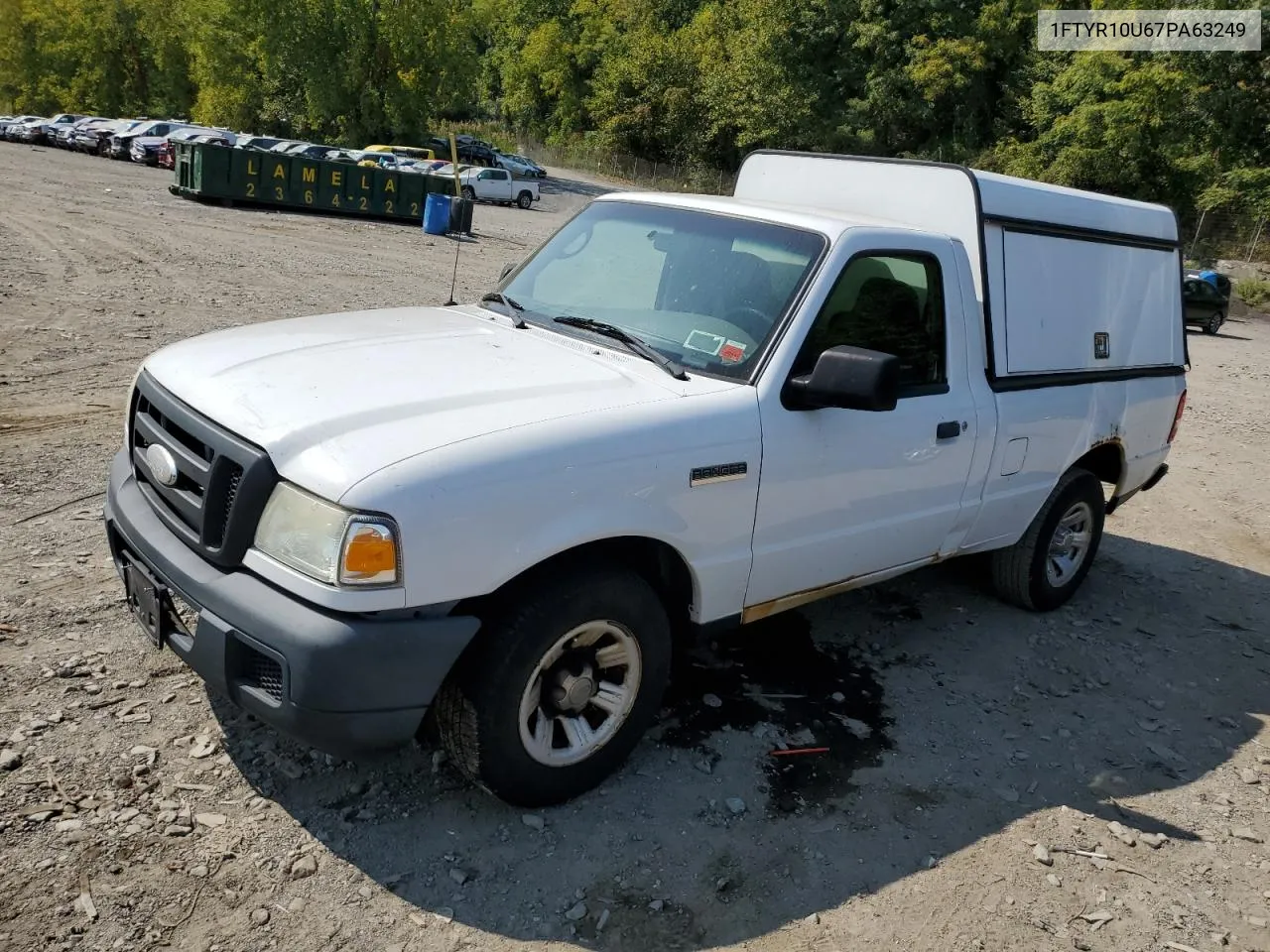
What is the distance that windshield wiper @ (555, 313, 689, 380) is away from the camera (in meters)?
3.52

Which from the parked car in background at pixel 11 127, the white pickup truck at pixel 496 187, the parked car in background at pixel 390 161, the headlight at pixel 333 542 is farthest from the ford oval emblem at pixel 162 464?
the parked car in background at pixel 11 127

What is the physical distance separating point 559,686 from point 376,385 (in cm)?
116

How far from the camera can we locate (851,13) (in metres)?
54.1

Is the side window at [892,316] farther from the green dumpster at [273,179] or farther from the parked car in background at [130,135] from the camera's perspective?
the parked car in background at [130,135]

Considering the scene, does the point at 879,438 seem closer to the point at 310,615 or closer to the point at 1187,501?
the point at 310,615

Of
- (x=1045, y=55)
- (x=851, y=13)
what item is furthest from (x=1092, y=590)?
(x=851, y=13)

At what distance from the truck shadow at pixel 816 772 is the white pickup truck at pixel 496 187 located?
A: 33.5m

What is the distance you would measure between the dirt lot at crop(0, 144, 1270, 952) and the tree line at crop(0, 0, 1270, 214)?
133 ft

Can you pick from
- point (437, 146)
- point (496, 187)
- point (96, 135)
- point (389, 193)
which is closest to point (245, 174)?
point (389, 193)

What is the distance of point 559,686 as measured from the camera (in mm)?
3240

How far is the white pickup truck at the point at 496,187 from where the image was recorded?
123 ft

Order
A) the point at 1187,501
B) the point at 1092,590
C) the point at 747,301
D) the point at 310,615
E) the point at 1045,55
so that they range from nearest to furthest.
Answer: the point at 310,615
the point at 747,301
the point at 1092,590
the point at 1187,501
the point at 1045,55

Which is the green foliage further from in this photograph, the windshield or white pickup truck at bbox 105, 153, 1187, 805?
the windshield

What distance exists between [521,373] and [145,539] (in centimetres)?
133
